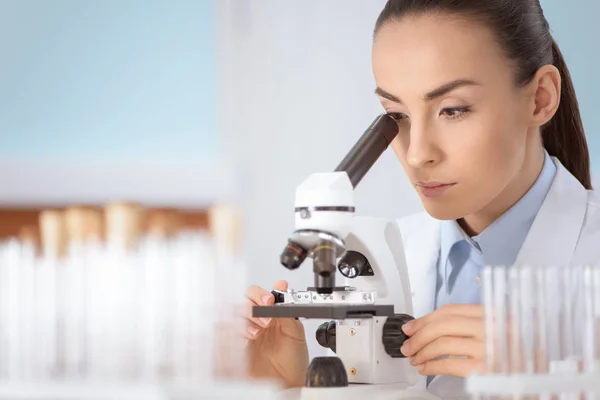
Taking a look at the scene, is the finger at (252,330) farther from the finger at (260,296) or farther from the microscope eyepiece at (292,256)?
the microscope eyepiece at (292,256)

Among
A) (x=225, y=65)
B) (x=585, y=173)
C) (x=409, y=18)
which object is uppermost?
(x=225, y=65)

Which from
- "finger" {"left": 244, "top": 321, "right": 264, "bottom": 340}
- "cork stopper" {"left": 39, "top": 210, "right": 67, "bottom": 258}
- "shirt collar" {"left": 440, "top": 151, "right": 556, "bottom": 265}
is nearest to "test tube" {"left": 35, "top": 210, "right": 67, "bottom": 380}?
"cork stopper" {"left": 39, "top": 210, "right": 67, "bottom": 258}

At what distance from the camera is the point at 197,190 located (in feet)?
8.98

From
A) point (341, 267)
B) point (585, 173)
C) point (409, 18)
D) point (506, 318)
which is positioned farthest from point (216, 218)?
point (585, 173)

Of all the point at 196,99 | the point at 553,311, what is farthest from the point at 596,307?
the point at 196,99

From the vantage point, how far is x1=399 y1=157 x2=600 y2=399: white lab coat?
1.70 meters

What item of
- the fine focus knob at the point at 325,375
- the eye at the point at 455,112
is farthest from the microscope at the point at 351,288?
the eye at the point at 455,112

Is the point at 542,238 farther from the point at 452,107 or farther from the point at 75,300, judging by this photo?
the point at 75,300

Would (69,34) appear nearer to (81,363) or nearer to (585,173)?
(585,173)

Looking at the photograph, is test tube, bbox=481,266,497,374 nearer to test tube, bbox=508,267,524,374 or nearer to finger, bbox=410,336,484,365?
test tube, bbox=508,267,524,374

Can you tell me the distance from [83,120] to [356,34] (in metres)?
0.92

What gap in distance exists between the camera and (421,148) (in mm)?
1572

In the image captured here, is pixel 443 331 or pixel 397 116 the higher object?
pixel 397 116

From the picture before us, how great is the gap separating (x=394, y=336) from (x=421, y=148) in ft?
1.20
